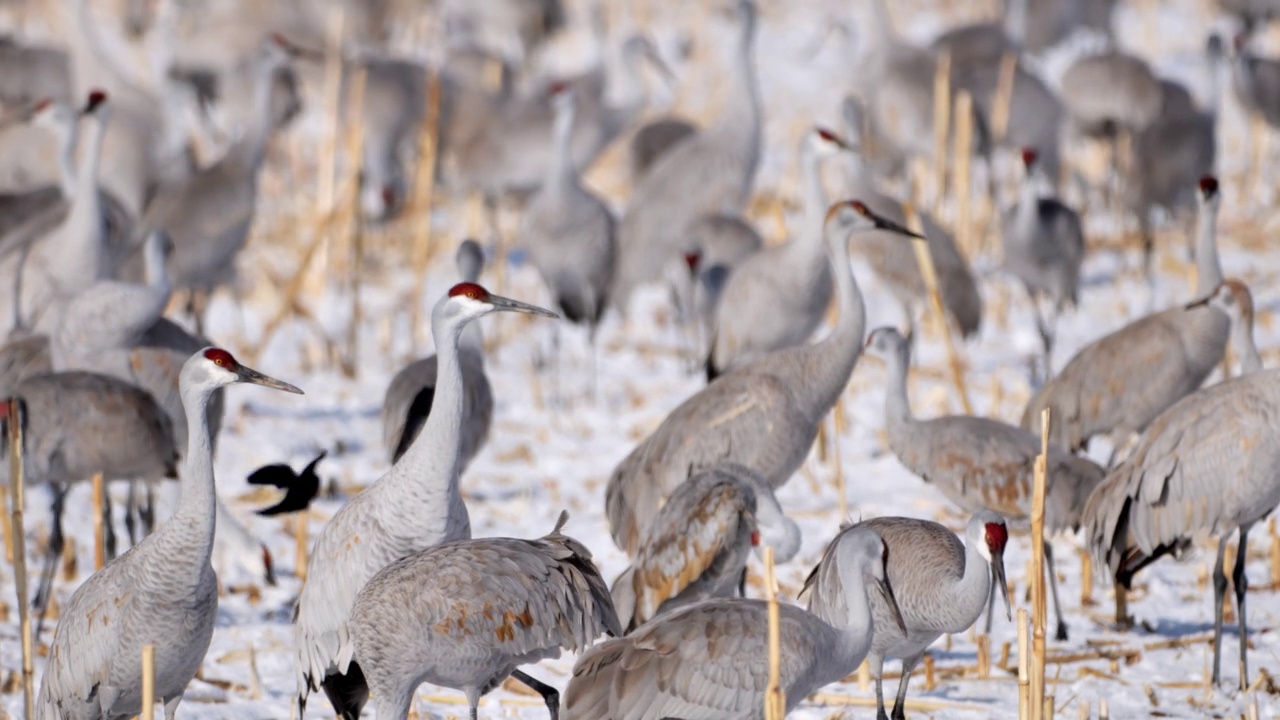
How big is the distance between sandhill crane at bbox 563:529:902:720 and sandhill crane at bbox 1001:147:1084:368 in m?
5.79

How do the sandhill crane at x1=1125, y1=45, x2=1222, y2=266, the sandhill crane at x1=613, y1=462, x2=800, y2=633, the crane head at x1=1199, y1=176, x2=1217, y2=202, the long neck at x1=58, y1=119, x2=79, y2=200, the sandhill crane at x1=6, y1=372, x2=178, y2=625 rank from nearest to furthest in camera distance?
the sandhill crane at x1=613, y1=462, x2=800, y2=633, the sandhill crane at x1=6, y1=372, x2=178, y2=625, the crane head at x1=1199, y1=176, x2=1217, y2=202, the long neck at x1=58, y1=119, x2=79, y2=200, the sandhill crane at x1=1125, y1=45, x2=1222, y2=266

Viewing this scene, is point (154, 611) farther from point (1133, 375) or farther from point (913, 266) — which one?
point (913, 266)

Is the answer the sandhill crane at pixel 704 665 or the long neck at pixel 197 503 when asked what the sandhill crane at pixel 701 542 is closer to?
the sandhill crane at pixel 704 665

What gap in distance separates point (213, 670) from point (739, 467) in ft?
5.80

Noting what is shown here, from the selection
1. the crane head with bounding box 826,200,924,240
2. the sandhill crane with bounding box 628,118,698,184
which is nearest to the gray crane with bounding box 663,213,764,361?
the sandhill crane with bounding box 628,118,698,184

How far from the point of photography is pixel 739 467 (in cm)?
547

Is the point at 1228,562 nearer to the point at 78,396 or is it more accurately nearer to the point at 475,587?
the point at 475,587

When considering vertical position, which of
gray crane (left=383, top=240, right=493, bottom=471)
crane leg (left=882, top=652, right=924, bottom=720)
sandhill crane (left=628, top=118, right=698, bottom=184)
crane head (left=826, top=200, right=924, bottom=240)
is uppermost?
sandhill crane (left=628, top=118, right=698, bottom=184)

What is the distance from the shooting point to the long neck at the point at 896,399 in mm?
6352

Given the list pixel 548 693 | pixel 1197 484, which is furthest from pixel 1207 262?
pixel 548 693

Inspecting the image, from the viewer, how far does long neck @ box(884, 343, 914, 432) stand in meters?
6.35

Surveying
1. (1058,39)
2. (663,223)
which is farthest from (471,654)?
(1058,39)

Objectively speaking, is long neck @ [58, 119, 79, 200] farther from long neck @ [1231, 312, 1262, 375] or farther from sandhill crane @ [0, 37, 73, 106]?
long neck @ [1231, 312, 1262, 375]

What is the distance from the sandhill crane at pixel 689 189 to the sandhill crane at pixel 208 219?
2.20 meters
